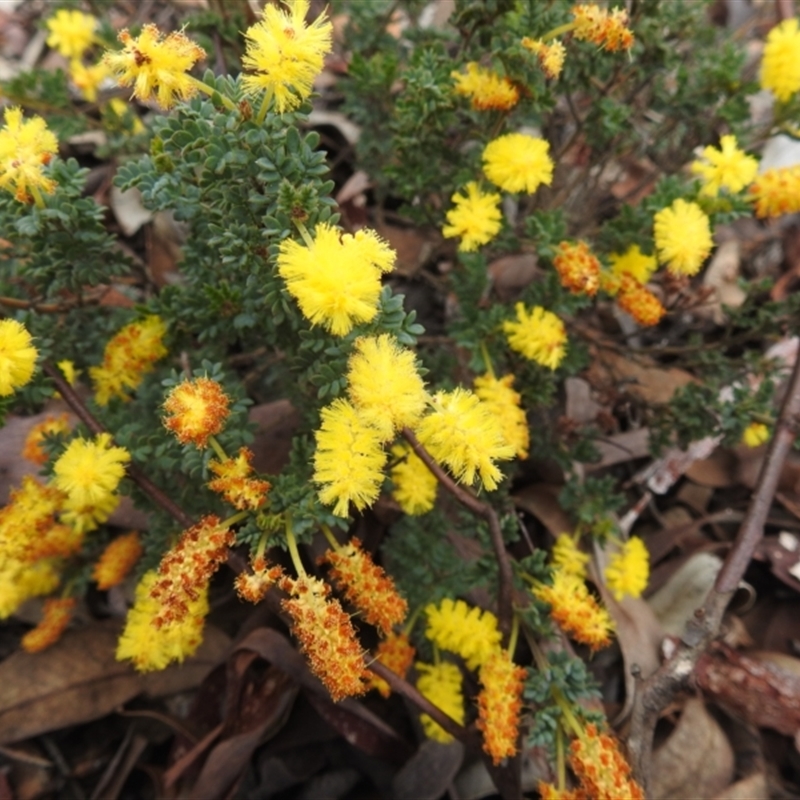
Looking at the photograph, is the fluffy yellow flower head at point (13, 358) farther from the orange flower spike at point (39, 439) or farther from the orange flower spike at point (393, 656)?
the orange flower spike at point (393, 656)

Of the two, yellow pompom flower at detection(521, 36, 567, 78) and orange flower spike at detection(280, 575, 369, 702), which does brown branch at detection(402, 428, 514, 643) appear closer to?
orange flower spike at detection(280, 575, 369, 702)

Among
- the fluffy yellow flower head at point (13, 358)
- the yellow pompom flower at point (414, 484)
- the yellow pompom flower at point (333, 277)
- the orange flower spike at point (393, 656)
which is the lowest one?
the orange flower spike at point (393, 656)

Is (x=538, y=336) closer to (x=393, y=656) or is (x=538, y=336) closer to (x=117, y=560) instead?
(x=393, y=656)

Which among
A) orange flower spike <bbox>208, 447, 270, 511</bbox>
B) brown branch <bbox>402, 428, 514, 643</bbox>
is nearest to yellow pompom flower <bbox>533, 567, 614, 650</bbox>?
brown branch <bbox>402, 428, 514, 643</bbox>

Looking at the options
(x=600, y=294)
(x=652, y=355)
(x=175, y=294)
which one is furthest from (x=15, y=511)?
(x=652, y=355)

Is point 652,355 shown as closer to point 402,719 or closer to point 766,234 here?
point 766,234

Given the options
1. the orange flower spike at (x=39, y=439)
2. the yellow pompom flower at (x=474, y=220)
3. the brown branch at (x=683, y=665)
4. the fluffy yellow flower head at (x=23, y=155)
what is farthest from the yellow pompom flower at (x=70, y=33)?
the brown branch at (x=683, y=665)
